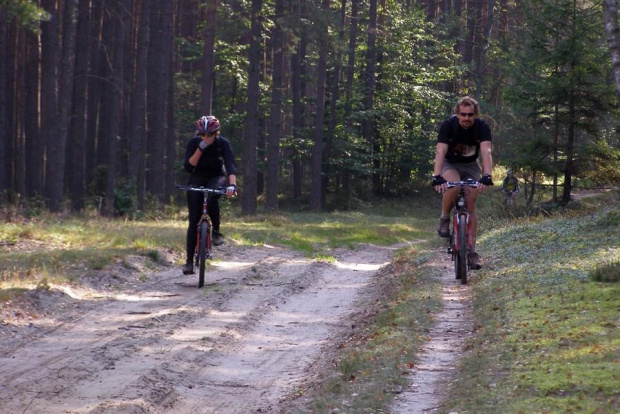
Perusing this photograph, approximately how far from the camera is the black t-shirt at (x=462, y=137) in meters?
11.4

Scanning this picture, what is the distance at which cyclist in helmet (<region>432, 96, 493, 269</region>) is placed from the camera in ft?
37.1

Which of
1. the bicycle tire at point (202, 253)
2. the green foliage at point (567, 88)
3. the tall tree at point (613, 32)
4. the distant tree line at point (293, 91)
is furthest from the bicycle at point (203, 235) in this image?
the green foliage at point (567, 88)

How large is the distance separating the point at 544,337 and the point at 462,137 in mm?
4424

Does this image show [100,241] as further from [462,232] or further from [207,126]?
[462,232]

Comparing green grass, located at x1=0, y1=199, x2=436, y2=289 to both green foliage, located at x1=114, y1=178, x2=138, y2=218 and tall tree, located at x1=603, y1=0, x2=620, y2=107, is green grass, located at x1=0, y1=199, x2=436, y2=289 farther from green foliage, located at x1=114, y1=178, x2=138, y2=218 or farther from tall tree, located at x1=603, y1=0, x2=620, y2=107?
tall tree, located at x1=603, y1=0, x2=620, y2=107

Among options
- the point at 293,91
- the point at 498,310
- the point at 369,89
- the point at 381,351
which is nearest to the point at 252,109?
the point at 293,91

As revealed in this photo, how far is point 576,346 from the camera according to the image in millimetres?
7082

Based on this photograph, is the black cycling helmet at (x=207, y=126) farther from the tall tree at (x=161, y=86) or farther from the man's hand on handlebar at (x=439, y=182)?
the tall tree at (x=161, y=86)

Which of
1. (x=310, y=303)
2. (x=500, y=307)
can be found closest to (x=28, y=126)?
(x=310, y=303)

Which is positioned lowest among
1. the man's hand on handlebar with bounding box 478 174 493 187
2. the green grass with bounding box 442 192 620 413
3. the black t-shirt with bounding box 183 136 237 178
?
the green grass with bounding box 442 192 620 413

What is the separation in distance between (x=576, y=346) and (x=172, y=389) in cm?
330

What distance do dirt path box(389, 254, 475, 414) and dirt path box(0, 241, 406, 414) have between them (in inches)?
38.9

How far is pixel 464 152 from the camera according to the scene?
11695 mm

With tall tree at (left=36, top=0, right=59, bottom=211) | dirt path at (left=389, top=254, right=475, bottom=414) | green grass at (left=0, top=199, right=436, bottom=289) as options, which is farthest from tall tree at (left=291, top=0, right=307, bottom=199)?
dirt path at (left=389, top=254, right=475, bottom=414)
